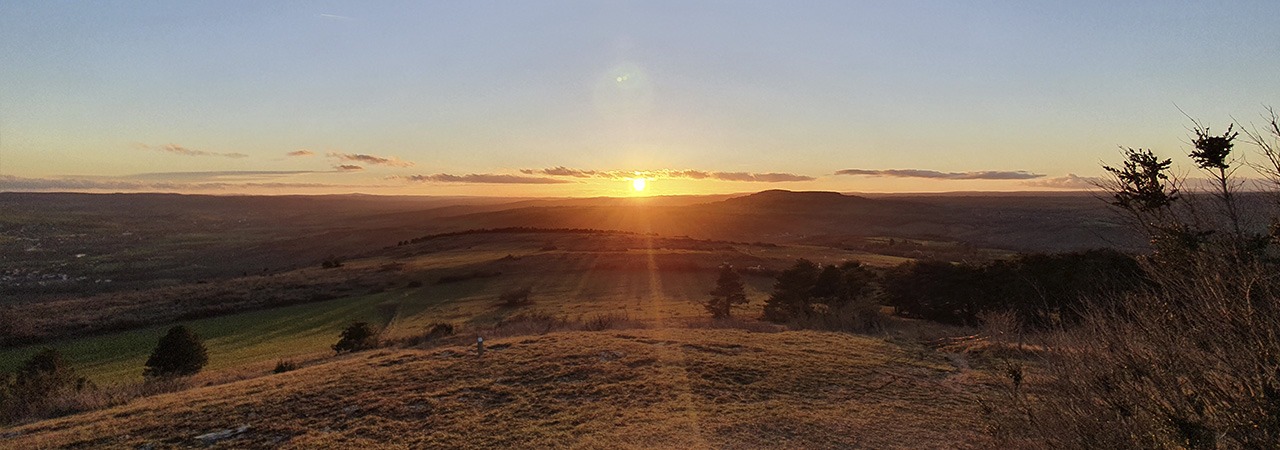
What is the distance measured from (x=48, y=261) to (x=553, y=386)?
149266mm

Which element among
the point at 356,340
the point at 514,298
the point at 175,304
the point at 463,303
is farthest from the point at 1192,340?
the point at 175,304

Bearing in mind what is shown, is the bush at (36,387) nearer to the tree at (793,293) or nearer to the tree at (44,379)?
the tree at (44,379)

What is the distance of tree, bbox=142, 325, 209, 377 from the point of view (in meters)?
24.5

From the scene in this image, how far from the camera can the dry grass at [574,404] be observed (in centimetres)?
1288

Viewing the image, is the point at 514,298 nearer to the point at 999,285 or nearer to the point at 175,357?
the point at 175,357

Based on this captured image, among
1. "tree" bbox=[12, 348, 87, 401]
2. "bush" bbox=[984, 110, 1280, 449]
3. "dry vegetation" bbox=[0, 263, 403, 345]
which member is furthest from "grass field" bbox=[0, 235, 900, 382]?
"bush" bbox=[984, 110, 1280, 449]

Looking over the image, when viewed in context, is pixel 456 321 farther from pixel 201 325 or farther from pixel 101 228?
pixel 101 228

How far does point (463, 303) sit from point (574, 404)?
32105 mm

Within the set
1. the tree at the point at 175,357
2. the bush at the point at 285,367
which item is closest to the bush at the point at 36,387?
the tree at the point at 175,357


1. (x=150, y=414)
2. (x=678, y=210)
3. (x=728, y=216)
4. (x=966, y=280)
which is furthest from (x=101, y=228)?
(x=966, y=280)

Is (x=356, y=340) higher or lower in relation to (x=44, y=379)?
lower

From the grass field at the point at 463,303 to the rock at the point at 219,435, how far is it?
623 inches

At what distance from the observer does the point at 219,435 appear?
13047 mm

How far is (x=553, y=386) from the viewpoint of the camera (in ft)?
55.7
